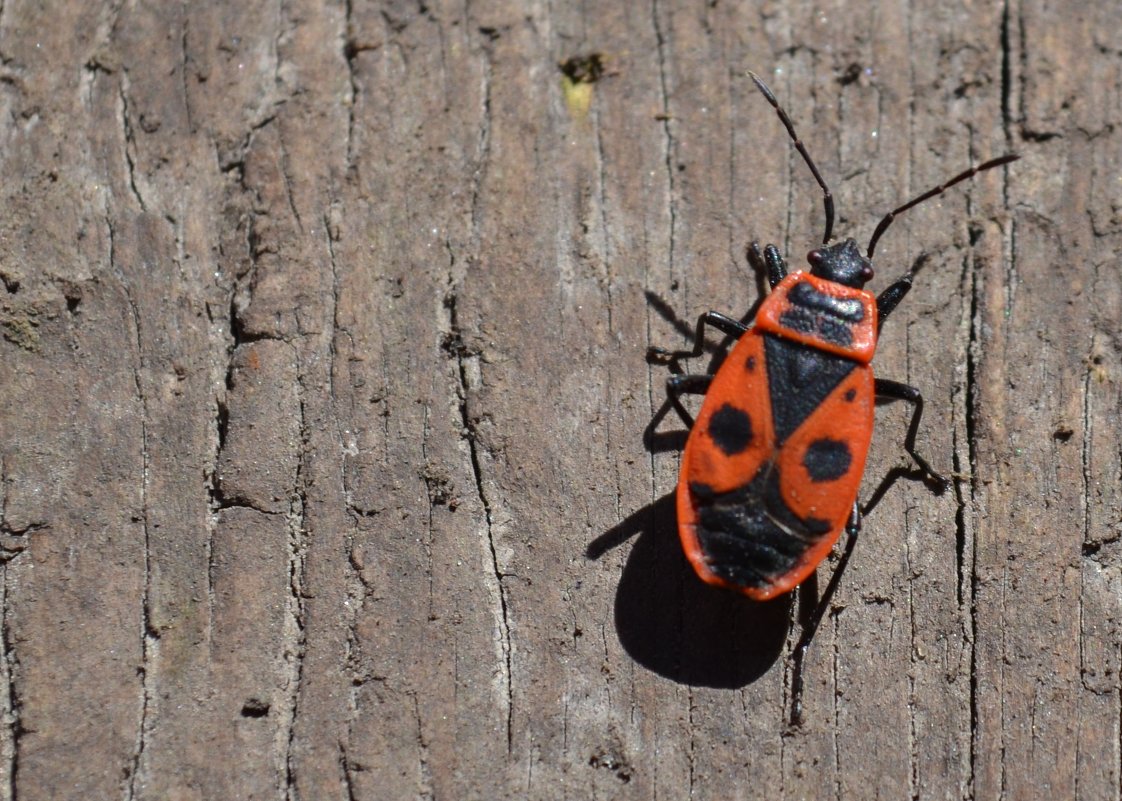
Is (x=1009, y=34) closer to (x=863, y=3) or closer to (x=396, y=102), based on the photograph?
(x=863, y=3)

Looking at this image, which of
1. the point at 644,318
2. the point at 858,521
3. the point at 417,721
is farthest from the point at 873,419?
the point at 417,721

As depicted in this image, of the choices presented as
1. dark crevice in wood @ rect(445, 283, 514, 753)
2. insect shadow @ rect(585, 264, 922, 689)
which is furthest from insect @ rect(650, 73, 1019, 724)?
dark crevice in wood @ rect(445, 283, 514, 753)

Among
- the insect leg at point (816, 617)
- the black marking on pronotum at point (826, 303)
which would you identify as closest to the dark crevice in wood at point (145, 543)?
the insect leg at point (816, 617)

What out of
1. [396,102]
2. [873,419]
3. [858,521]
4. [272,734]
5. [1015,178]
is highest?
[396,102]

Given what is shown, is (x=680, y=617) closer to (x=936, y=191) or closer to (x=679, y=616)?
(x=679, y=616)

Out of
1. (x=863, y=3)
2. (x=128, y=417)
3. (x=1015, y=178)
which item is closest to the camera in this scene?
(x=128, y=417)
